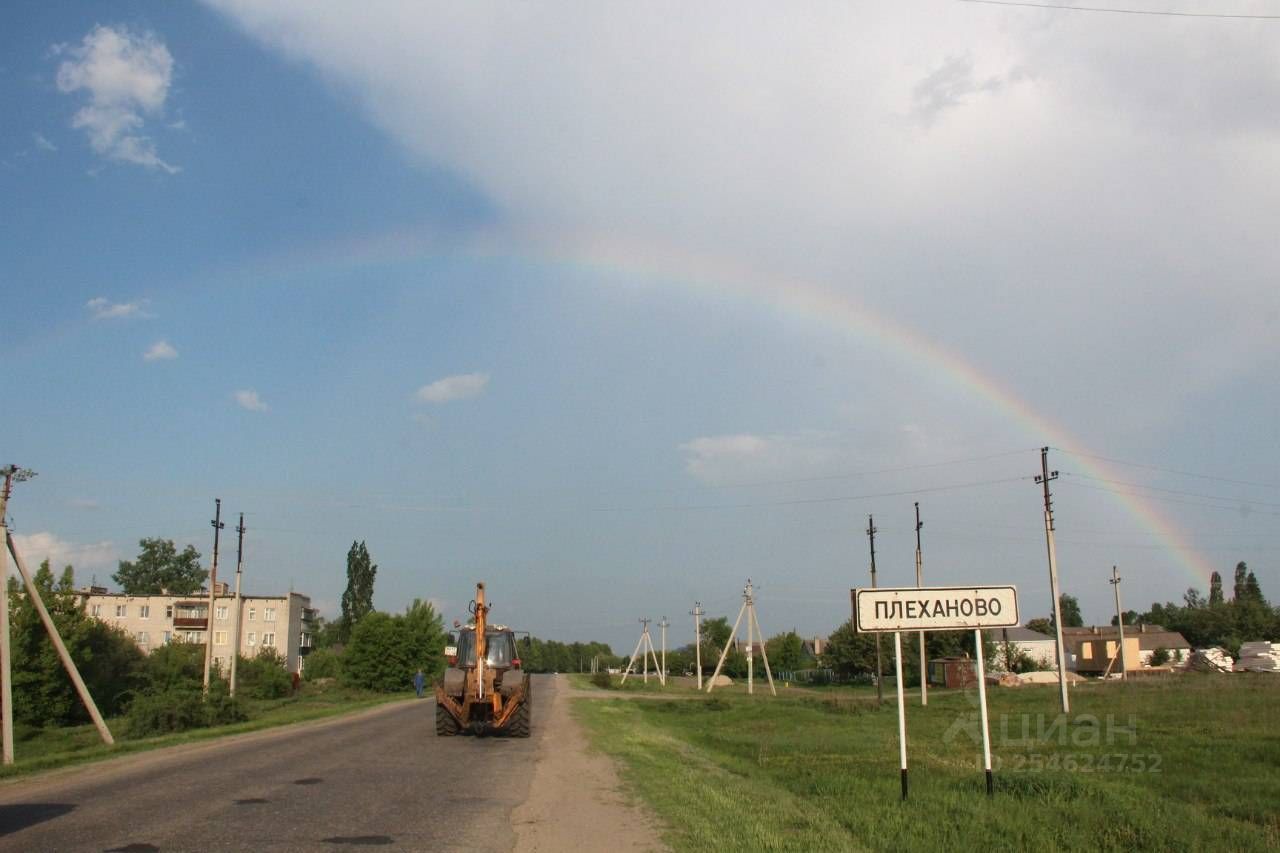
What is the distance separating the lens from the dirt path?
10.0 m

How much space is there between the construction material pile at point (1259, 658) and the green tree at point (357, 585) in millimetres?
94657

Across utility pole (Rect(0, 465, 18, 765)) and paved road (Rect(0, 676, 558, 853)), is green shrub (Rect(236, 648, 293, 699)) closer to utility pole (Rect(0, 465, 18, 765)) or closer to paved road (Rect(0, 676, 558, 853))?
utility pole (Rect(0, 465, 18, 765))

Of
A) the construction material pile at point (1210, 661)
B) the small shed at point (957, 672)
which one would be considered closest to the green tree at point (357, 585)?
the small shed at point (957, 672)

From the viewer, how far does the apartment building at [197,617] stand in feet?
342

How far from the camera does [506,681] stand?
23.8 meters

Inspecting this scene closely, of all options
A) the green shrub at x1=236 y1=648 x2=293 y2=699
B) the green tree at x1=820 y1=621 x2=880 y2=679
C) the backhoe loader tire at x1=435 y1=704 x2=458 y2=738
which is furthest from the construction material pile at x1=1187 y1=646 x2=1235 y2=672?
the green shrub at x1=236 y1=648 x2=293 y2=699

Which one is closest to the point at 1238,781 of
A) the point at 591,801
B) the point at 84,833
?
the point at 591,801

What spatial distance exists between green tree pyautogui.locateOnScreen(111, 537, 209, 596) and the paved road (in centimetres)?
12212

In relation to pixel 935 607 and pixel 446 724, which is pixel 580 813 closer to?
pixel 935 607

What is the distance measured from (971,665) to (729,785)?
66743 millimetres

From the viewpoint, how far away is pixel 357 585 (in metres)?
122

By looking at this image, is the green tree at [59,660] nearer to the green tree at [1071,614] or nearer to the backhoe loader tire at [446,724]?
the backhoe loader tire at [446,724]

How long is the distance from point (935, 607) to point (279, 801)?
8.78m

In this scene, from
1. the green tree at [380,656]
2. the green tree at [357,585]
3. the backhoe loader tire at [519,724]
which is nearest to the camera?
the backhoe loader tire at [519,724]
